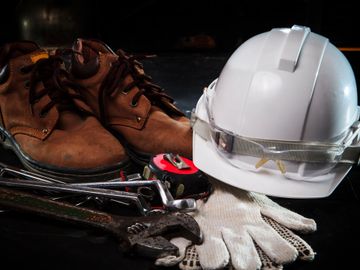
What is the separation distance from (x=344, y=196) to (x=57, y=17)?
5.44 feet

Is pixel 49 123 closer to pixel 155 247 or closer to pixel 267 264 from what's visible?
pixel 155 247

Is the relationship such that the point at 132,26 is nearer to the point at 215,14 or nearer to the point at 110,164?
the point at 215,14

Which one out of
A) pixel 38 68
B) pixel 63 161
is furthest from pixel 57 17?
pixel 63 161

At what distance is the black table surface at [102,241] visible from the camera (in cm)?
65

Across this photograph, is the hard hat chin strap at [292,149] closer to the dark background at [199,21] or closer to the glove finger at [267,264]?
the glove finger at [267,264]

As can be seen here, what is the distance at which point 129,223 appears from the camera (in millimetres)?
685

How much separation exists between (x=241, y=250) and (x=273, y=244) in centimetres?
5

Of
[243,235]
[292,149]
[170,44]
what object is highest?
[292,149]

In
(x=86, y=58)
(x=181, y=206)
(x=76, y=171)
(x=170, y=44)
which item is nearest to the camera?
(x=181, y=206)

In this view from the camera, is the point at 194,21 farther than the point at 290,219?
Yes

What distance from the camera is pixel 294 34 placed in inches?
31.6

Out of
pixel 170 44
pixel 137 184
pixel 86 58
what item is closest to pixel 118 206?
pixel 137 184

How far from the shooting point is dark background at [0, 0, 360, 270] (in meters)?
0.67

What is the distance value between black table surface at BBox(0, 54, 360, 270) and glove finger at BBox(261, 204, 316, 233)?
0.07ft
